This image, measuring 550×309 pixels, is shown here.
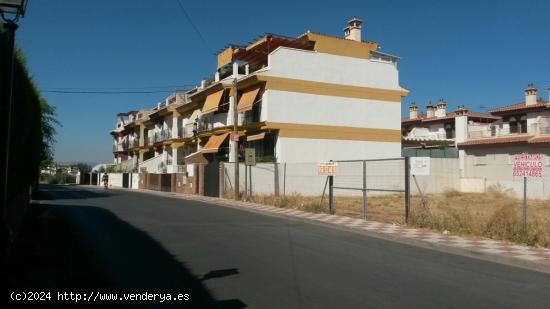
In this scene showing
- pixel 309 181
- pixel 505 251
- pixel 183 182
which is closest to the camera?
pixel 505 251

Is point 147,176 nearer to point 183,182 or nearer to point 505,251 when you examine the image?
point 183,182

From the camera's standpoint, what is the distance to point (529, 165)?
13133mm

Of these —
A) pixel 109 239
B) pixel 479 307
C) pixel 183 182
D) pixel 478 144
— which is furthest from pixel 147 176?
pixel 479 307

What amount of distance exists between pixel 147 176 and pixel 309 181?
27.0 metres

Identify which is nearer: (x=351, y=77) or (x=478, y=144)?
(x=351, y=77)

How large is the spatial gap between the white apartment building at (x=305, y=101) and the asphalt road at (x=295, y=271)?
74.1 feet

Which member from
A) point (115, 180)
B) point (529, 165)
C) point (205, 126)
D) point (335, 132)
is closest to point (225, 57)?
point (205, 126)

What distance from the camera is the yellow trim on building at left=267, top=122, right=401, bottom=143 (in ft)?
119

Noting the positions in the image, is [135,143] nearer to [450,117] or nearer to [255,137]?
[255,137]

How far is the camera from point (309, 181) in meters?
32.0

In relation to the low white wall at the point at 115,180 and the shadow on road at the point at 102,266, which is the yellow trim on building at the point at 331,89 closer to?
the shadow on road at the point at 102,266

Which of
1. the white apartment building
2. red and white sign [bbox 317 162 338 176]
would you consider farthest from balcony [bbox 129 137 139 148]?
red and white sign [bbox 317 162 338 176]

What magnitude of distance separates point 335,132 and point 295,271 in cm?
3044

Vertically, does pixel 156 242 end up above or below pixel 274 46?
below
